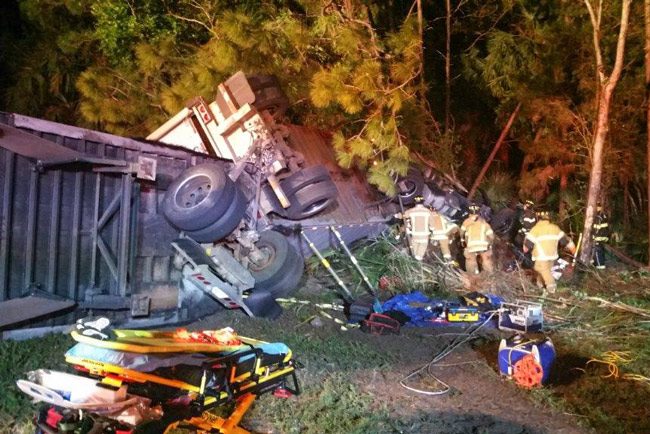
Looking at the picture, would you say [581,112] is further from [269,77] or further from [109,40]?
[109,40]

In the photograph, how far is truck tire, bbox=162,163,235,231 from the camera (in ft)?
20.7

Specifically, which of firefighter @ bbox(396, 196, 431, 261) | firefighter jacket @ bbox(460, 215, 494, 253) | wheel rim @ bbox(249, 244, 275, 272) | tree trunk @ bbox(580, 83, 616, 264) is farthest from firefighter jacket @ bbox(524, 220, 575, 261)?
wheel rim @ bbox(249, 244, 275, 272)

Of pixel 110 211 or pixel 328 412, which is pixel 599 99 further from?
pixel 110 211

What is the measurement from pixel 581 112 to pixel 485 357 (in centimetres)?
689

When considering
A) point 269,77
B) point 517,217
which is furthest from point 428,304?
point 517,217

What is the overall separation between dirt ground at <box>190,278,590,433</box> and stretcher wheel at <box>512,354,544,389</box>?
82 millimetres

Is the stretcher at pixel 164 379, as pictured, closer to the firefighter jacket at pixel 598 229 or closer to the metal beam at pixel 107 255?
the metal beam at pixel 107 255

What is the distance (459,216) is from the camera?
432 inches

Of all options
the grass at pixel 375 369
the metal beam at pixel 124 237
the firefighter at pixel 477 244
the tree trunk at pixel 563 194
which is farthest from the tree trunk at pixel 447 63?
the metal beam at pixel 124 237

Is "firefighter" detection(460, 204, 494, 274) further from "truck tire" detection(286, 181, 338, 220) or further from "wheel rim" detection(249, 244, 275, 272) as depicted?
"wheel rim" detection(249, 244, 275, 272)

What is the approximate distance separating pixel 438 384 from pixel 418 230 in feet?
15.2

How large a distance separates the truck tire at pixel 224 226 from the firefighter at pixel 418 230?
349 centimetres

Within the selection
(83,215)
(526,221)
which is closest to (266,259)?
(83,215)

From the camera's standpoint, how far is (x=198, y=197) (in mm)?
6523
